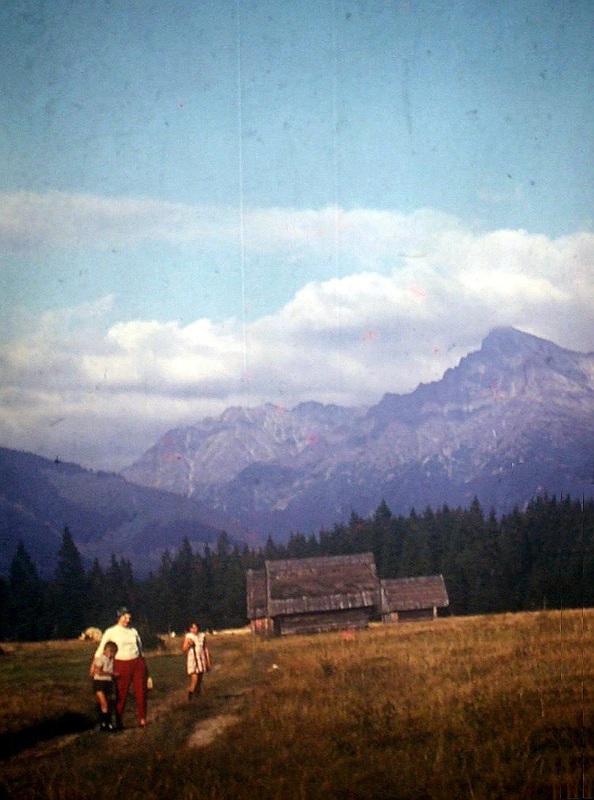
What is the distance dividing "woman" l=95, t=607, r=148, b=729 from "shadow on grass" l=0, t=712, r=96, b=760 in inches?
56.1

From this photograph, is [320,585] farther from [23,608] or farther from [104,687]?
[104,687]

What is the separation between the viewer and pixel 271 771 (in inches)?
468

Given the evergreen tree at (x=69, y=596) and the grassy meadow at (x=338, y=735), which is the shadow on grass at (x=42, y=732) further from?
the evergreen tree at (x=69, y=596)

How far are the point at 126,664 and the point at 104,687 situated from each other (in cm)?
→ 57

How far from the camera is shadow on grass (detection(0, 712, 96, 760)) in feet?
52.1

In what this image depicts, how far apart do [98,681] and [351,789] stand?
6875 mm

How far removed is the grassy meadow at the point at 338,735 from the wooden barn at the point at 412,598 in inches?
1684

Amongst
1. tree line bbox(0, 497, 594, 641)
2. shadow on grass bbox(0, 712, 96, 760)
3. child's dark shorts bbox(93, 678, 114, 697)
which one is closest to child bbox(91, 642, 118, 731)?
child's dark shorts bbox(93, 678, 114, 697)

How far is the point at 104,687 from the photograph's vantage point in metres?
16.6

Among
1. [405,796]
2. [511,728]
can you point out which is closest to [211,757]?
[405,796]

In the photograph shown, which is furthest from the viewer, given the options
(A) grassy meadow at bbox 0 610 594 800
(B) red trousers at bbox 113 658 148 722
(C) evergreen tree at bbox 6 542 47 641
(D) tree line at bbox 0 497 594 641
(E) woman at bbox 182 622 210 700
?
(D) tree line at bbox 0 497 594 641

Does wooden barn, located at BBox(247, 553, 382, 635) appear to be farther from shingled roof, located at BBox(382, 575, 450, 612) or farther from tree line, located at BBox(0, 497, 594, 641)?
tree line, located at BBox(0, 497, 594, 641)

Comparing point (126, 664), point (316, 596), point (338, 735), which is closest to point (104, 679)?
point (126, 664)

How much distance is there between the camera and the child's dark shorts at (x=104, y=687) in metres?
16.5
